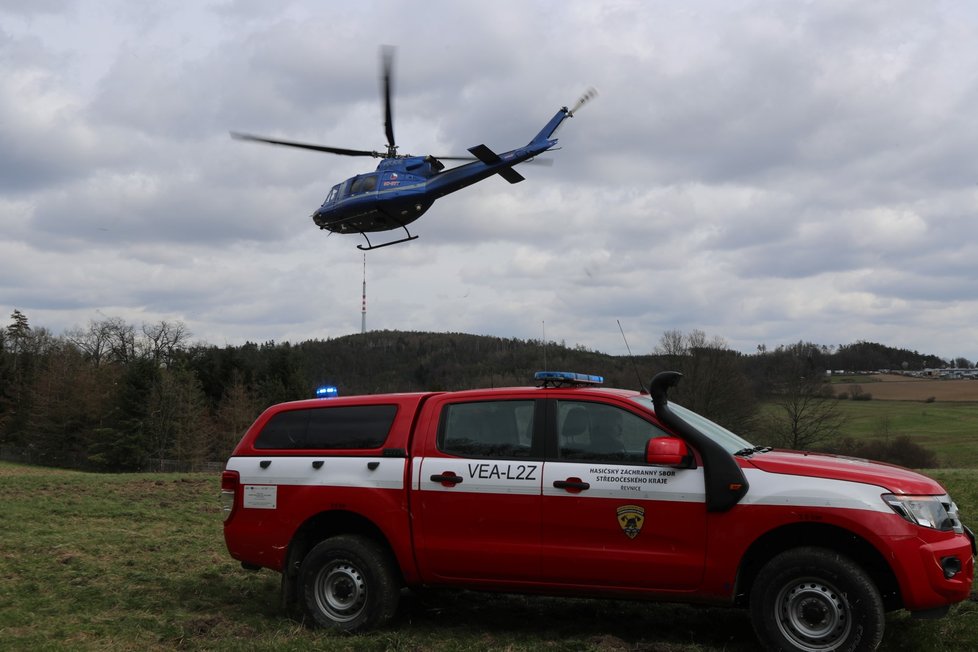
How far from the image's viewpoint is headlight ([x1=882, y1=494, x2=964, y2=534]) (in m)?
5.25

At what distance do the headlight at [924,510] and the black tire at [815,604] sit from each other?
1.47 feet

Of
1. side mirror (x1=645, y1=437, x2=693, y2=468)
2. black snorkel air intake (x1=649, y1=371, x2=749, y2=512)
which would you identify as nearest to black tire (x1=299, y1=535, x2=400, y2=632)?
side mirror (x1=645, y1=437, x2=693, y2=468)

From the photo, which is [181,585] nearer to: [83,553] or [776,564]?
[83,553]

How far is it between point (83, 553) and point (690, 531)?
6986mm

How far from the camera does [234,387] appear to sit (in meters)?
58.7

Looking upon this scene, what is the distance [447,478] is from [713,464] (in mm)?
1934

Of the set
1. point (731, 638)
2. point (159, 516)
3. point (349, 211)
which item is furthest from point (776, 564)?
point (349, 211)

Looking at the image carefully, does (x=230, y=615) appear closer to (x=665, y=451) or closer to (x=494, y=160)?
(x=665, y=451)

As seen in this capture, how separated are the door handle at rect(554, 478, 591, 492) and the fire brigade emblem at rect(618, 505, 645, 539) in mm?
281

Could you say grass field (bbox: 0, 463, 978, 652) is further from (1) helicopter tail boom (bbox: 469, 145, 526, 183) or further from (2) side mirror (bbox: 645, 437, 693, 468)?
(1) helicopter tail boom (bbox: 469, 145, 526, 183)

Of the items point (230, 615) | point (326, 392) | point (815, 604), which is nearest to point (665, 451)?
point (815, 604)

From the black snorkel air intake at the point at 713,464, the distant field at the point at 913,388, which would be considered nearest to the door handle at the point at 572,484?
the black snorkel air intake at the point at 713,464

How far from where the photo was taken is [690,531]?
562cm

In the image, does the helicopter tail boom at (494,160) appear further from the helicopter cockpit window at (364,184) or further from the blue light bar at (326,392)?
the blue light bar at (326,392)
